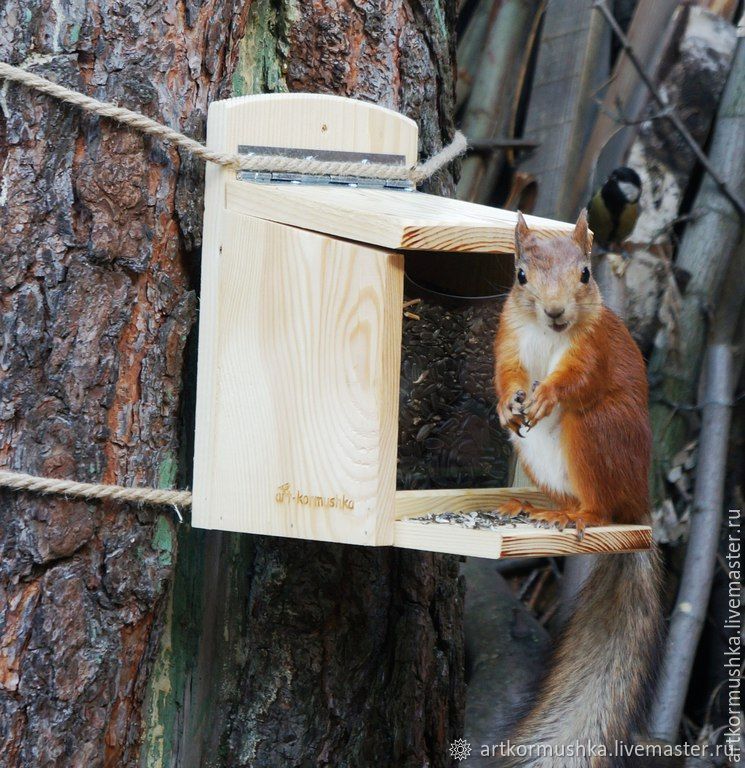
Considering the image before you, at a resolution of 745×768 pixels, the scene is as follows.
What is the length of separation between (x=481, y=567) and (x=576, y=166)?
1.11 metres

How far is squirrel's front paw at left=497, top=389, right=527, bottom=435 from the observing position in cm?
136

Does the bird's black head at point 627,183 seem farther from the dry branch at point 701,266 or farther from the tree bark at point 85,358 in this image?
the tree bark at point 85,358

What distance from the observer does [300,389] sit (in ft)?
4.16

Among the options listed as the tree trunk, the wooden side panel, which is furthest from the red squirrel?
the tree trunk

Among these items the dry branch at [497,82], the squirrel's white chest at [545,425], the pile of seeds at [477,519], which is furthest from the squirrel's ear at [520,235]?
the dry branch at [497,82]

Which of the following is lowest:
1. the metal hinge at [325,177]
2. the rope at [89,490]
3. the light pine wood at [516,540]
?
the light pine wood at [516,540]

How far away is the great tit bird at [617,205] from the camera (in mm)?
2494

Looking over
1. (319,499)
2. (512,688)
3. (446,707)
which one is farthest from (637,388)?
(512,688)

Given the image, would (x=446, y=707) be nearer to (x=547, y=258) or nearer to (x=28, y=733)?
(x=28, y=733)

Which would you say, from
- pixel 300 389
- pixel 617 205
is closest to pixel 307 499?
pixel 300 389

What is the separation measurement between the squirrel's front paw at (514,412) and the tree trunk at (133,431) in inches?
17.4

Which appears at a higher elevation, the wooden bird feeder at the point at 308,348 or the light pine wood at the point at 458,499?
the wooden bird feeder at the point at 308,348

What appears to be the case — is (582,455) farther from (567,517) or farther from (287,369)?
(287,369)

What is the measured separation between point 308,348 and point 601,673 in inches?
25.4
